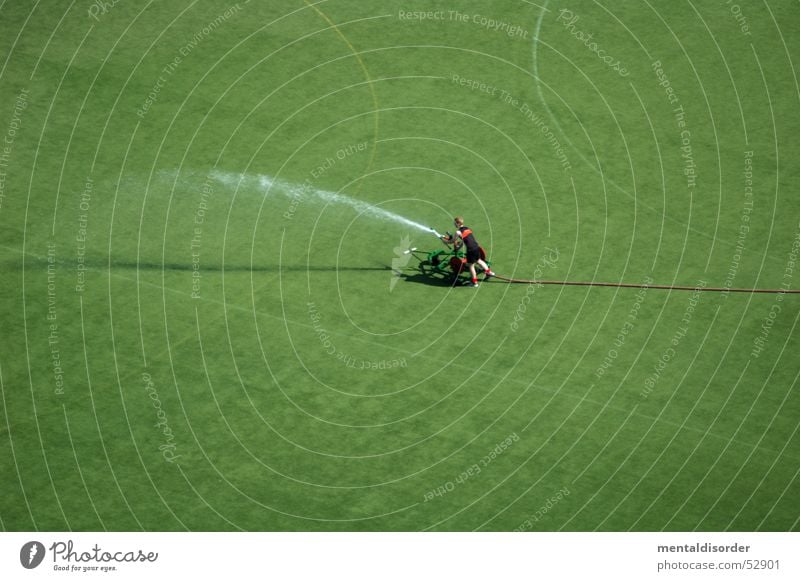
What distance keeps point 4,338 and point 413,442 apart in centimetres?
1037

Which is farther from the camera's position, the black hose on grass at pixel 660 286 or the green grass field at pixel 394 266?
the black hose on grass at pixel 660 286

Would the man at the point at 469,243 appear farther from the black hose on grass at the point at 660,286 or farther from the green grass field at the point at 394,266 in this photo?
the green grass field at the point at 394,266

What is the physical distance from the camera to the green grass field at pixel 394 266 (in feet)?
98.0

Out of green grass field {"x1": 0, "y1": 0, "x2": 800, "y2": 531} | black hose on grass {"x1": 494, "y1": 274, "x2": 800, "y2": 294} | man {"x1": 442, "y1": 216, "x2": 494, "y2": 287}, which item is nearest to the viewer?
green grass field {"x1": 0, "y1": 0, "x2": 800, "y2": 531}

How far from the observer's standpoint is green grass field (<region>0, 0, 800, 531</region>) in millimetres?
29875

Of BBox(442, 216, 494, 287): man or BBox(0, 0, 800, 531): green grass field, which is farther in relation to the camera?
BBox(442, 216, 494, 287): man

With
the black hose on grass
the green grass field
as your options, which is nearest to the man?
the black hose on grass

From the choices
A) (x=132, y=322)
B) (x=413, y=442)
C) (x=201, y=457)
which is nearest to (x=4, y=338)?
(x=132, y=322)

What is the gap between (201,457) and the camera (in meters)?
30.0

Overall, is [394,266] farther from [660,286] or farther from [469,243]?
[660,286]

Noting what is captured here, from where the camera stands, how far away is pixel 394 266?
35.4 metres

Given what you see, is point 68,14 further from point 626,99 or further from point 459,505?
point 459,505

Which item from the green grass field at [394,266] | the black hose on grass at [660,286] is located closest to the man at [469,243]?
the black hose on grass at [660,286]

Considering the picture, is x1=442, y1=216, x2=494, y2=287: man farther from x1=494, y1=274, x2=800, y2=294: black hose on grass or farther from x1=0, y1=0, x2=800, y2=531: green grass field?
x1=0, y1=0, x2=800, y2=531: green grass field
